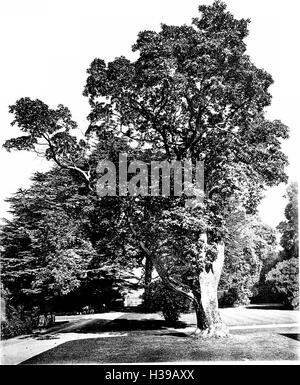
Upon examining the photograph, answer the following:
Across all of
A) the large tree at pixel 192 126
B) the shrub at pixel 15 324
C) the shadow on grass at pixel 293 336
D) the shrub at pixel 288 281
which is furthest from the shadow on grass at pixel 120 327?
the shrub at pixel 288 281

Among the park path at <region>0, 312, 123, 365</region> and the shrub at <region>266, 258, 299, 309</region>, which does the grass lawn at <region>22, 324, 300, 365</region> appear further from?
the shrub at <region>266, 258, 299, 309</region>

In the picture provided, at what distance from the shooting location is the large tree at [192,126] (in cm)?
1543

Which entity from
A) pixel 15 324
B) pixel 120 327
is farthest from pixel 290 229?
pixel 15 324

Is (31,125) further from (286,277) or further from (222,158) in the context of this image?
(286,277)

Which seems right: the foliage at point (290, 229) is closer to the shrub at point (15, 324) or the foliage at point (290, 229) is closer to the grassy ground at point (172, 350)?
the grassy ground at point (172, 350)

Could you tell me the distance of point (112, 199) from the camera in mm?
17438

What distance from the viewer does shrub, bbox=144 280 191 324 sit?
23797 millimetres

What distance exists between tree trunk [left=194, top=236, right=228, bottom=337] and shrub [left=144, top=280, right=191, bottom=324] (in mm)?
5787

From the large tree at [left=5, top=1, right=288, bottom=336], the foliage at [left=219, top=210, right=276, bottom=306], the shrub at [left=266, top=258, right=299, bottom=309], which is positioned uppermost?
the large tree at [left=5, top=1, right=288, bottom=336]

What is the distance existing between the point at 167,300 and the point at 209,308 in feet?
24.5

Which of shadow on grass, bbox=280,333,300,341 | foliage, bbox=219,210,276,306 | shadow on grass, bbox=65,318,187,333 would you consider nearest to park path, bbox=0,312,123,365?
shadow on grass, bbox=65,318,187,333

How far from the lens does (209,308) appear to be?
56.7ft

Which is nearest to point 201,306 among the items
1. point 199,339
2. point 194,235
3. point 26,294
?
point 199,339
